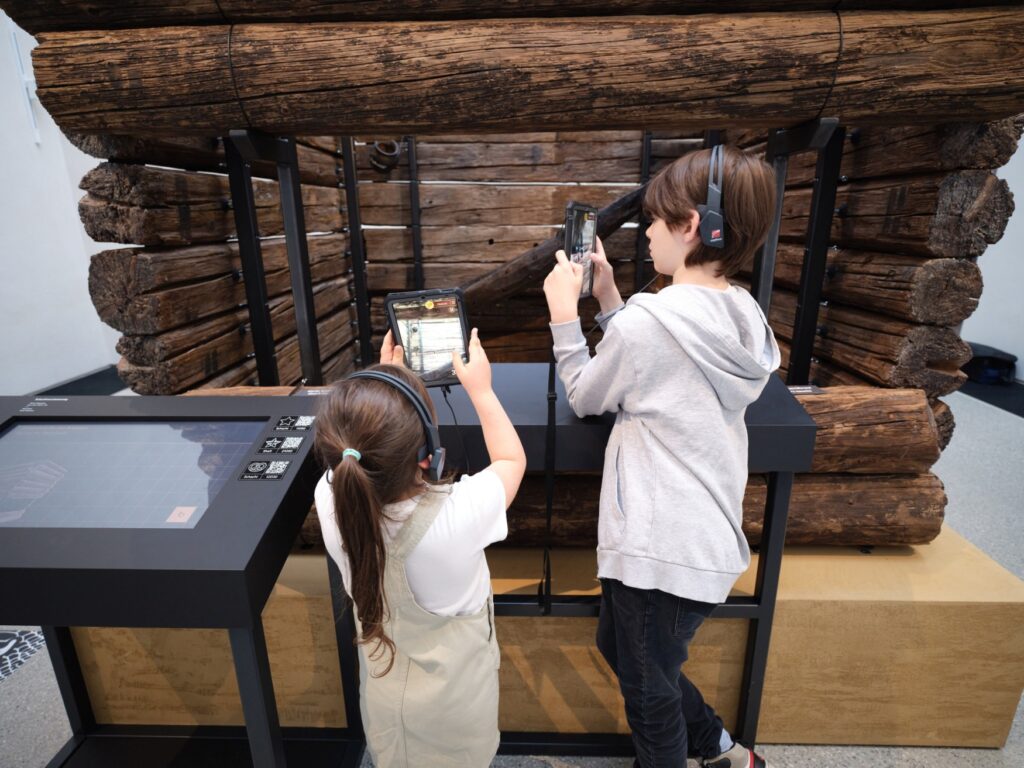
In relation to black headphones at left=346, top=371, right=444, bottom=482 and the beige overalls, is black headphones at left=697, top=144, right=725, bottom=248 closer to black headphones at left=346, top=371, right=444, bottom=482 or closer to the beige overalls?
black headphones at left=346, top=371, right=444, bottom=482

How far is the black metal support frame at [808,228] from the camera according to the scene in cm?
204

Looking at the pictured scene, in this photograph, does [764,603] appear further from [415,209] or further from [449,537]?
[415,209]

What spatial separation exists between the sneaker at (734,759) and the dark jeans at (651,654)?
0.35 meters

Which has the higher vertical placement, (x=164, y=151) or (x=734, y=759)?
(x=164, y=151)

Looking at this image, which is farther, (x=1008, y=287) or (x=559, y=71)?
(x=1008, y=287)

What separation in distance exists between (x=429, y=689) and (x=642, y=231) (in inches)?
139

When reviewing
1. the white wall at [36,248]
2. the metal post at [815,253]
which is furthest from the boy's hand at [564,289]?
the white wall at [36,248]

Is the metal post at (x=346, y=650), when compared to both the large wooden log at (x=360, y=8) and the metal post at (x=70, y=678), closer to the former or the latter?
the metal post at (x=70, y=678)

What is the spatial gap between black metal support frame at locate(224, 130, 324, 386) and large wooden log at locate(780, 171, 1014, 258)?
7.56 ft

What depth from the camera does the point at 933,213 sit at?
7.04ft

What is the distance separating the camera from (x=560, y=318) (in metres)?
1.48

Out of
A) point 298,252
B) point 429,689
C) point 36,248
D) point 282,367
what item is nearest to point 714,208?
point 429,689

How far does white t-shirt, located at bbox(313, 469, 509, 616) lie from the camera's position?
47.3 inches

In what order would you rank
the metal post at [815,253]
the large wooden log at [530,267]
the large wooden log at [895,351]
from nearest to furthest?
the large wooden log at [895,351] → the metal post at [815,253] → the large wooden log at [530,267]
